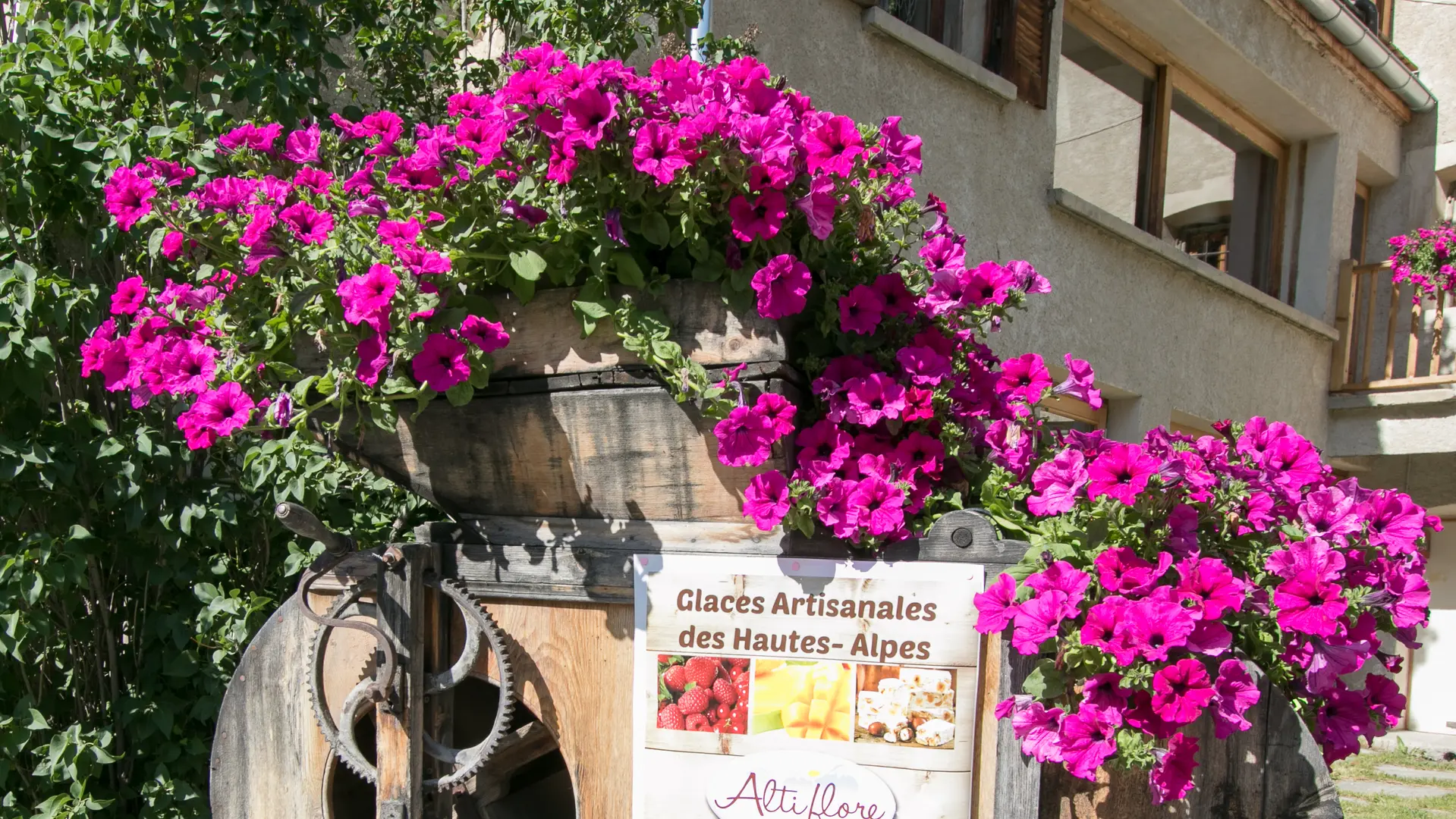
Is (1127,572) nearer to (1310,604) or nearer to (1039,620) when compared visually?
(1039,620)

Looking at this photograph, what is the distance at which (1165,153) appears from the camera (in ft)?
22.4

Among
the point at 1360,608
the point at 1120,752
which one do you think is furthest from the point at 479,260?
the point at 1360,608

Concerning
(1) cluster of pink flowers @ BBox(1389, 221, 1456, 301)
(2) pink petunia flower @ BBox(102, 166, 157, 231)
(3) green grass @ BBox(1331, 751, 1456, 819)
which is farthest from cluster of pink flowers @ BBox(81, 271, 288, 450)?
(1) cluster of pink flowers @ BBox(1389, 221, 1456, 301)

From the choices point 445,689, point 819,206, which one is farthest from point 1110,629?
point 445,689

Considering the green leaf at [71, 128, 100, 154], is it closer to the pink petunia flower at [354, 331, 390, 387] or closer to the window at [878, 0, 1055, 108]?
the pink petunia flower at [354, 331, 390, 387]

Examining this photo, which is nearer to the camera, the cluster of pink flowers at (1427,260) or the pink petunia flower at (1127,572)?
the pink petunia flower at (1127,572)

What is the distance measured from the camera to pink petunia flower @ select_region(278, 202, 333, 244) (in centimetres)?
188

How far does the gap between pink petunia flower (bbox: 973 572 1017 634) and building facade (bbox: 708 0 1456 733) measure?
271cm

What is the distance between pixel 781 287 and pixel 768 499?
0.30 meters

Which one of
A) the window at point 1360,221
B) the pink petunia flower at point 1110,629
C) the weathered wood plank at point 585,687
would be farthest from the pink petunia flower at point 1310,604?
the window at point 1360,221

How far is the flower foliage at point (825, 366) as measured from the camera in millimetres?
1597

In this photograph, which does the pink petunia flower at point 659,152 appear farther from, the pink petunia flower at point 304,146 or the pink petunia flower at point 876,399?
the pink petunia flower at point 304,146

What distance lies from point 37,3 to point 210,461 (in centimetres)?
115

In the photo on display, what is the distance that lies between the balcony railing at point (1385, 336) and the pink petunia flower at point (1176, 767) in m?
7.50
